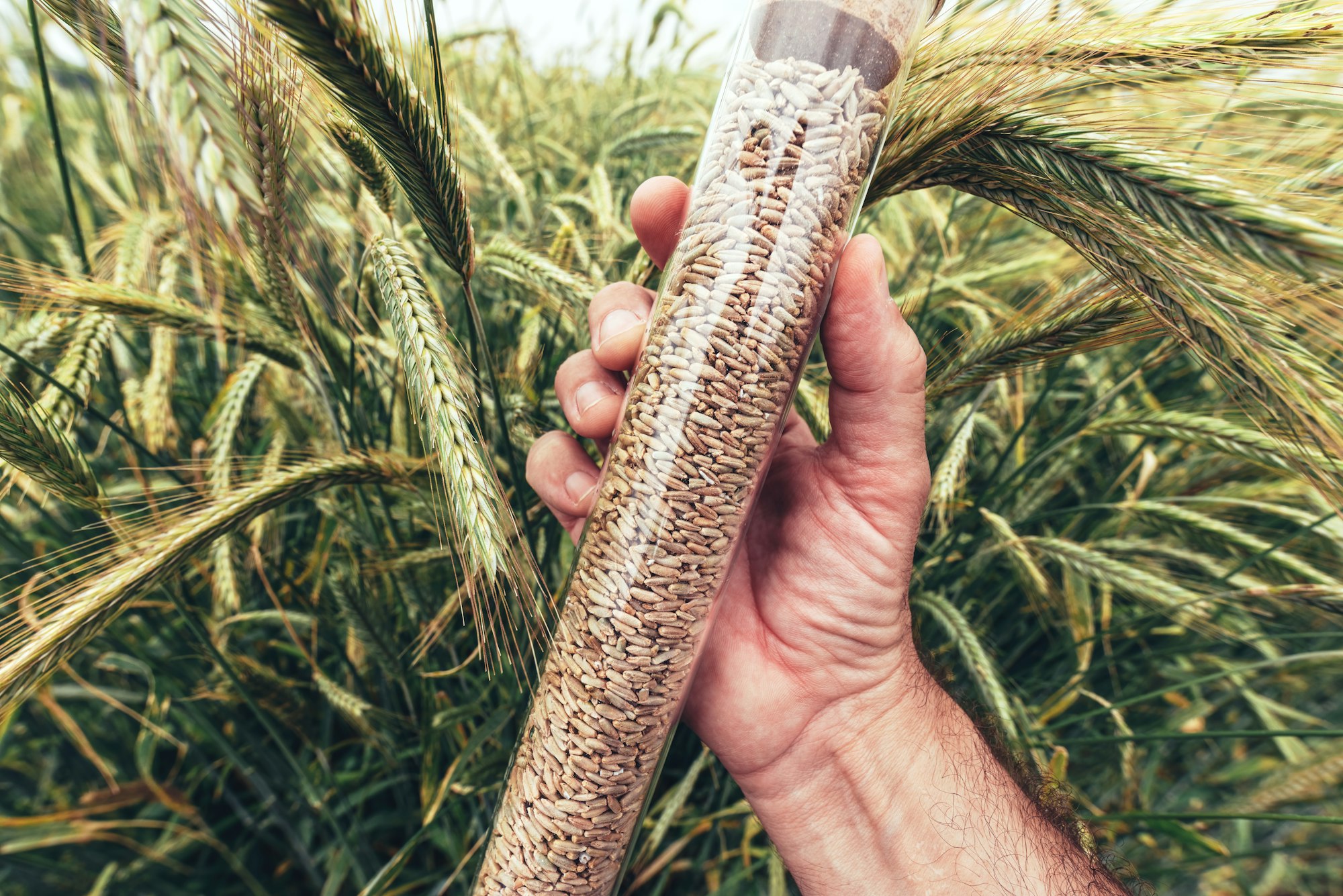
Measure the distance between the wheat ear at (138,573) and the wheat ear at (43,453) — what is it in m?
0.10

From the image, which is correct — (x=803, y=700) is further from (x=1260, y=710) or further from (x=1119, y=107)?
(x=1260, y=710)

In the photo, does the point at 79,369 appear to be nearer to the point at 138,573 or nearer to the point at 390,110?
the point at 138,573

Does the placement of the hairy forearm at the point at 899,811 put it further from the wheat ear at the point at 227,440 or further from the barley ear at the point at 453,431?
the wheat ear at the point at 227,440

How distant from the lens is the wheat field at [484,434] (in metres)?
0.65

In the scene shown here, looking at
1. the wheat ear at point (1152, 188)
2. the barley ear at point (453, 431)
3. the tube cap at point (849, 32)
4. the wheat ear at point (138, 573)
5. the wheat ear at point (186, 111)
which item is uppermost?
the tube cap at point (849, 32)

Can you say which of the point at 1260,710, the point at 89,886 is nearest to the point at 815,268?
the point at 1260,710

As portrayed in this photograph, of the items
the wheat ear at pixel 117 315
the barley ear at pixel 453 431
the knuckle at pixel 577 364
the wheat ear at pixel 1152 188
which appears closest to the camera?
the wheat ear at pixel 1152 188

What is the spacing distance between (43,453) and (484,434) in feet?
1.71

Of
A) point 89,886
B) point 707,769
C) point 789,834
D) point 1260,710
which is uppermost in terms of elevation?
point 1260,710

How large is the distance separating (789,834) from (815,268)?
94cm

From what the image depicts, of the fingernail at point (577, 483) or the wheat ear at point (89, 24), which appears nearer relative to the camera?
the wheat ear at point (89, 24)

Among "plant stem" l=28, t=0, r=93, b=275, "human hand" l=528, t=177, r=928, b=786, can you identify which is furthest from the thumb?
"plant stem" l=28, t=0, r=93, b=275

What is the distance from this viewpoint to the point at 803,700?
1115 mm

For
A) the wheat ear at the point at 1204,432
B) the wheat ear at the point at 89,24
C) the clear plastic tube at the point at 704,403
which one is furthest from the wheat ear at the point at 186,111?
the wheat ear at the point at 1204,432
